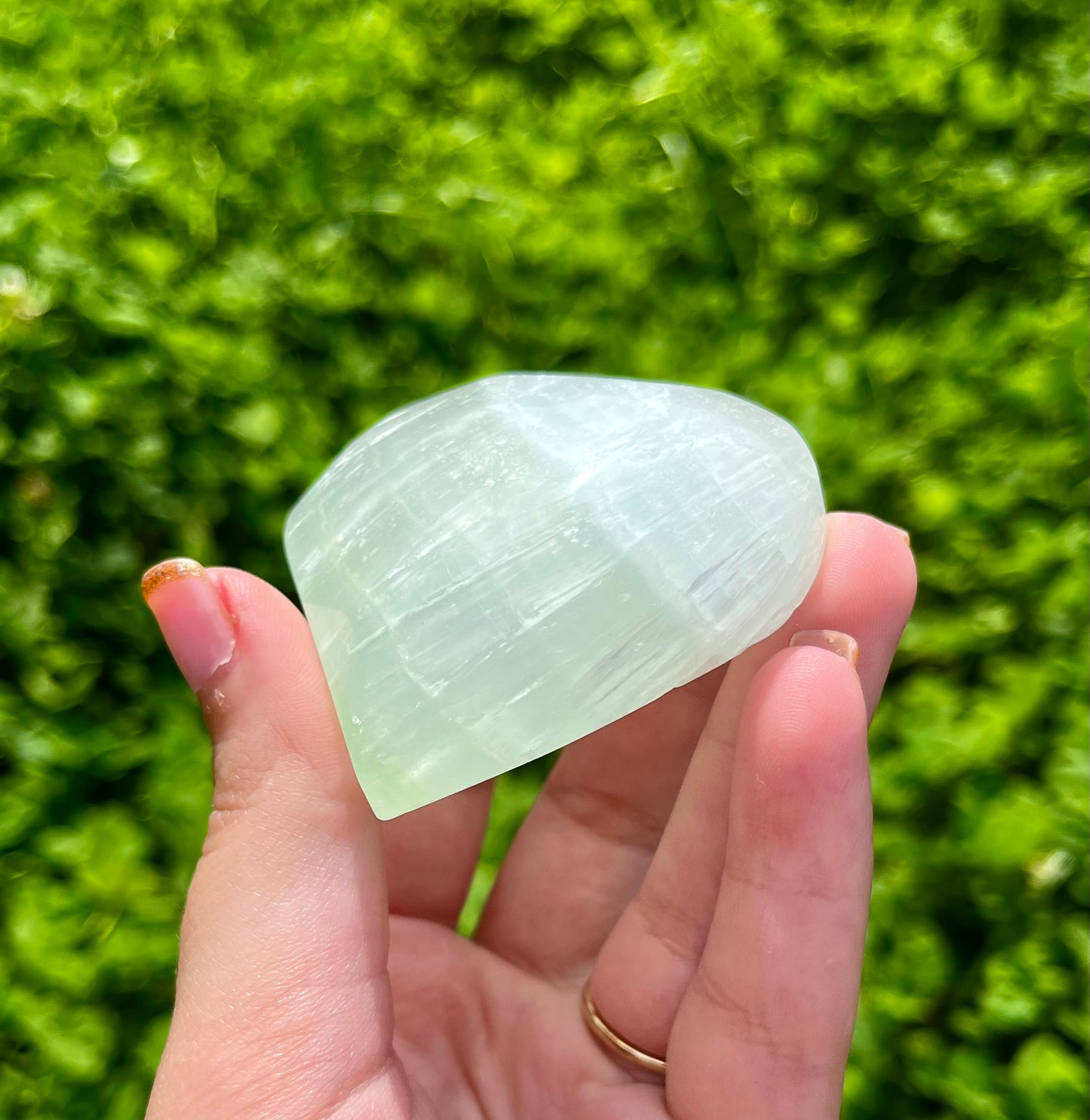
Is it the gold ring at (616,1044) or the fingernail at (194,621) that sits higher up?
the fingernail at (194,621)

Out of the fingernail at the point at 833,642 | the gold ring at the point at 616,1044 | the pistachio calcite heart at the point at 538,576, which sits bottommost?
the gold ring at the point at 616,1044

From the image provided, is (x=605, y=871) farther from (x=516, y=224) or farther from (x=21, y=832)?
→ (x=516, y=224)

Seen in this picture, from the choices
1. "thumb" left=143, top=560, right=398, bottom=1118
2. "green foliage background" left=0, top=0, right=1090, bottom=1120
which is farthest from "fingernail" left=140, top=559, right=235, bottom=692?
"green foliage background" left=0, top=0, right=1090, bottom=1120

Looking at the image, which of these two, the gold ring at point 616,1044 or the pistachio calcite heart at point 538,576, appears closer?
the pistachio calcite heart at point 538,576

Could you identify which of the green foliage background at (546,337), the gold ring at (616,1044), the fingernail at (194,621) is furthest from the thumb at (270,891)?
the green foliage background at (546,337)

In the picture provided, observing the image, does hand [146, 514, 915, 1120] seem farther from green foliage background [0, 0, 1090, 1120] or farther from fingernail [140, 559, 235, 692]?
green foliage background [0, 0, 1090, 1120]

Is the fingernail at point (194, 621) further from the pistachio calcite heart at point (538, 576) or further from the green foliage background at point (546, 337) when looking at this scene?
the green foliage background at point (546, 337)

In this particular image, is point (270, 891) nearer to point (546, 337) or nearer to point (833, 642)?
point (833, 642)
